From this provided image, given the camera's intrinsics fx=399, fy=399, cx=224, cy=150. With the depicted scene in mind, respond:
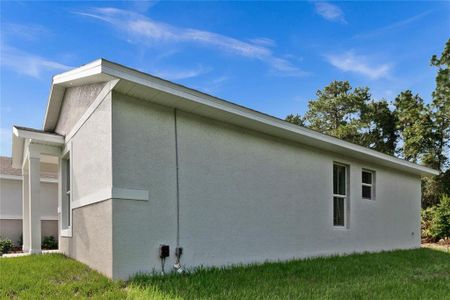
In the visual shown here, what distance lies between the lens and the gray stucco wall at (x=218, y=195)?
6555 millimetres

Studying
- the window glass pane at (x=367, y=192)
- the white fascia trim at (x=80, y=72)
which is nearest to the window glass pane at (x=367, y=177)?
the window glass pane at (x=367, y=192)

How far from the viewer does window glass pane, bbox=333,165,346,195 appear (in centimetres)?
1163

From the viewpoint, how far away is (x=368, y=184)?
12992 millimetres

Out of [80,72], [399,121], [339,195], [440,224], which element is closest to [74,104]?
[80,72]

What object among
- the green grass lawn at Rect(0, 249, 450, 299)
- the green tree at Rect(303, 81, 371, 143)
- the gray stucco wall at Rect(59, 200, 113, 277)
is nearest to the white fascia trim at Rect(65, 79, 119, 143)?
the gray stucco wall at Rect(59, 200, 113, 277)

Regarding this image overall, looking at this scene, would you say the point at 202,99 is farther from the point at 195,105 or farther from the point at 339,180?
the point at 339,180

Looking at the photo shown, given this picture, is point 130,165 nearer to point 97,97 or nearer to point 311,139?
point 97,97

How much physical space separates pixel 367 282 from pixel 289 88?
38.8 ft

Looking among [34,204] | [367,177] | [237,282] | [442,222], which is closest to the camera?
[237,282]

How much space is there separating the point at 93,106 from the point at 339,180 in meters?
7.53

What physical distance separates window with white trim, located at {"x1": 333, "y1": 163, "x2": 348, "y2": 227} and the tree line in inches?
512

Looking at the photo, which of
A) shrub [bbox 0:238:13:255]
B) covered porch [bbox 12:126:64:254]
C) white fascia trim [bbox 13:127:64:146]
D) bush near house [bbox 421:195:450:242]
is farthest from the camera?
Result: bush near house [bbox 421:195:450:242]

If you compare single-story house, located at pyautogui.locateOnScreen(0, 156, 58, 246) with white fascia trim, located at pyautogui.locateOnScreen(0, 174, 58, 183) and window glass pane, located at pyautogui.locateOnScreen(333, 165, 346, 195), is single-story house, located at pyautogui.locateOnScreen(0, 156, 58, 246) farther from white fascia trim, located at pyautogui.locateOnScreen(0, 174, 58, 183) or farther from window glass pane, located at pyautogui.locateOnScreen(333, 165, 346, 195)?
window glass pane, located at pyautogui.locateOnScreen(333, 165, 346, 195)

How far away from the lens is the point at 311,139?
9969 millimetres
